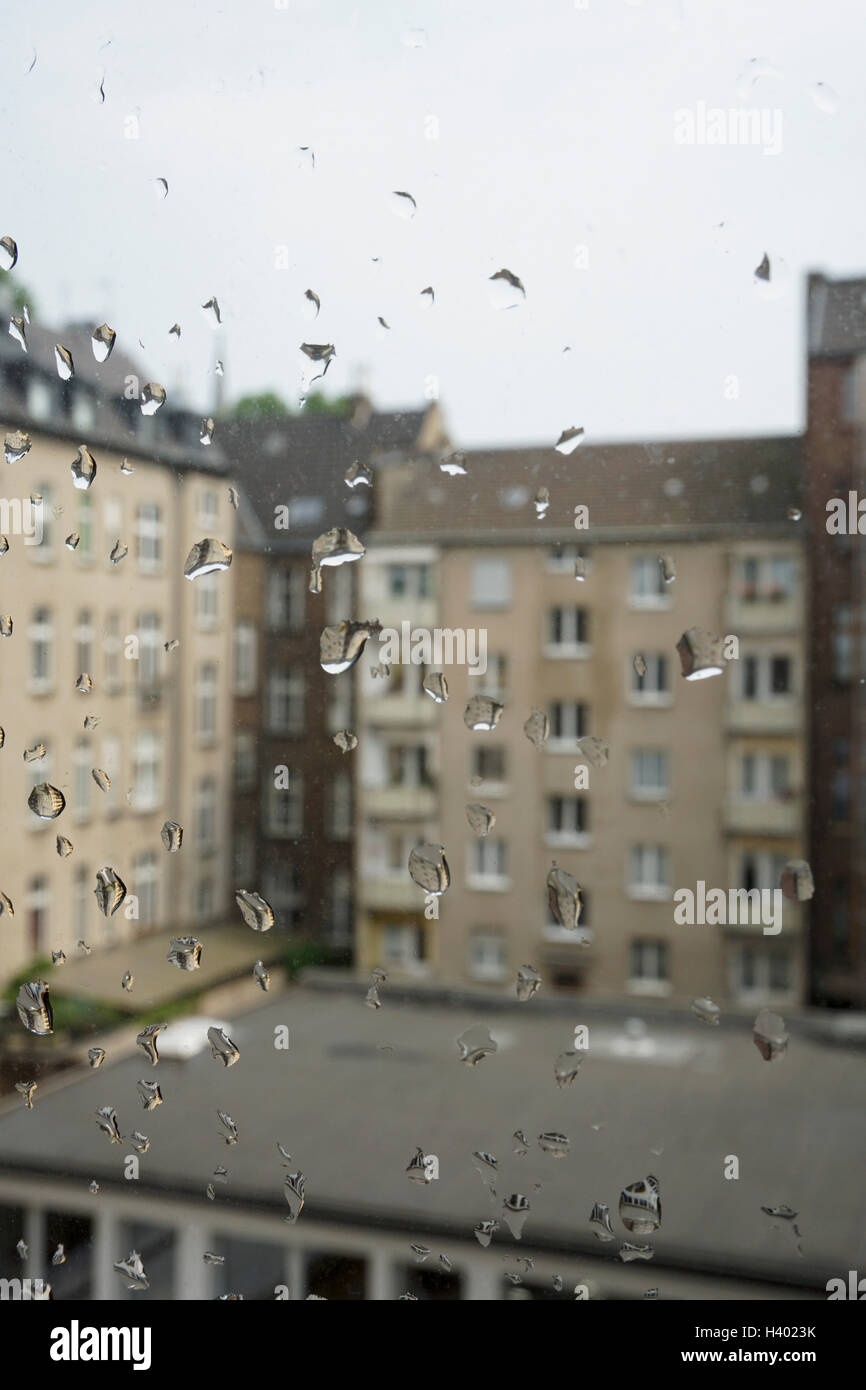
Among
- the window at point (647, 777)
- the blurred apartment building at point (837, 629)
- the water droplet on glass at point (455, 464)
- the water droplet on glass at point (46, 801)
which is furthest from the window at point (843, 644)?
the water droplet on glass at point (46, 801)

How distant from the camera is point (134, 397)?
525mm

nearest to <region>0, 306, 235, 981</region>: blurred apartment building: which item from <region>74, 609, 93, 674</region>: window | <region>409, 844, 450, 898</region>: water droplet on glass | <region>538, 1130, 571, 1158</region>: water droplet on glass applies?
<region>74, 609, 93, 674</region>: window

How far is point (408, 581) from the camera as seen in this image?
550mm

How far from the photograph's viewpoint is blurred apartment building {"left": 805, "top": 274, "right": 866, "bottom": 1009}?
503 mm

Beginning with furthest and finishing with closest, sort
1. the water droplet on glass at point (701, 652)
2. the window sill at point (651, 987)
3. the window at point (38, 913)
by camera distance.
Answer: the window sill at point (651, 987) → the window at point (38, 913) → the water droplet on glass at point (701, 652)

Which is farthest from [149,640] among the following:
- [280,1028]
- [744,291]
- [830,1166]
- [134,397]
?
[830,1166]

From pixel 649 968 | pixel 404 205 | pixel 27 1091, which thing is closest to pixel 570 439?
pixel 404 205

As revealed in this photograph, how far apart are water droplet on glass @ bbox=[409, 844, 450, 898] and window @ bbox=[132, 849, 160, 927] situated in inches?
6.1

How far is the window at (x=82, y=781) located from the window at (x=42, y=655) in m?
0.05

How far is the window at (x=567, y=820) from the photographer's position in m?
0.53

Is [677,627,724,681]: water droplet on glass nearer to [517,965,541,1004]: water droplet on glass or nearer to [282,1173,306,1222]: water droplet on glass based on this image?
[517,965,541,1004]: water droplet on glass

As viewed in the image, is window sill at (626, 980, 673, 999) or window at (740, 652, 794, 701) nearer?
window at (740, 652, 794, 701)

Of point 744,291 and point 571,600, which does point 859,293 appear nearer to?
point 744,291

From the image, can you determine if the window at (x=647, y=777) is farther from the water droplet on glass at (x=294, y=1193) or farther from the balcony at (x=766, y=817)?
the water droplet on glass at (x=294, y=1193)
